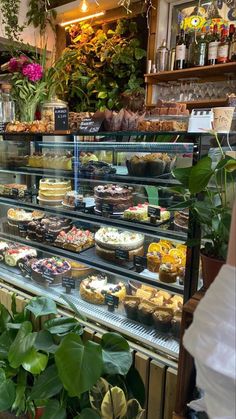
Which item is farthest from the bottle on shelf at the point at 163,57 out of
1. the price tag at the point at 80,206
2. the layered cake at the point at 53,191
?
the price tag at the point at 80,206

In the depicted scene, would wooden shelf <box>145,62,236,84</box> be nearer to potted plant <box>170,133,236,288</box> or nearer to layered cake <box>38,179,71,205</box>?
layered cake <box>38,179,71,205</box>

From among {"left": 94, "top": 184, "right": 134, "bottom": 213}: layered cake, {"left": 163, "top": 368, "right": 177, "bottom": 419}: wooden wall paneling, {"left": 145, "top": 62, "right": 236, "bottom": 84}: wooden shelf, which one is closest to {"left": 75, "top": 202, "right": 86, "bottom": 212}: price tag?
{"left": 94, "top": 184, "right": 134, "bottom": 213}: layered cake

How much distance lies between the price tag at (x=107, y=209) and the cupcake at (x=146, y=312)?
1.68ft

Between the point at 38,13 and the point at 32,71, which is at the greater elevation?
the point at 38,13

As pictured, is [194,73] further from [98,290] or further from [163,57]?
[98,290]

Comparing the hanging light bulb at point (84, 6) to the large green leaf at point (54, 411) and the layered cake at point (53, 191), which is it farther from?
the large green leaf at point (54, 411)

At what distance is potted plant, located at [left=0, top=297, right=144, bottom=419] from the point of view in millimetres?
1029

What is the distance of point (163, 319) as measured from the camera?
4.70 feet

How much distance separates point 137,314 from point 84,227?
0.75m

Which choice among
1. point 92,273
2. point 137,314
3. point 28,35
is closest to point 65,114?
point 92,273

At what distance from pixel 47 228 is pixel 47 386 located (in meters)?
1.02

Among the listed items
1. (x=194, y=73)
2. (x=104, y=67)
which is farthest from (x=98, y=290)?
(x=104, y=67)

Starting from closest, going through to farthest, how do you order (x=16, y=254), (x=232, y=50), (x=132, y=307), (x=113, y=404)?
Answer: (x=113, y=404) < (x=132, y=307) < (x=16, y=254) < (x=232, y=50)

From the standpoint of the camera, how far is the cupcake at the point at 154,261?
154 cm
